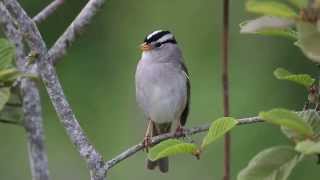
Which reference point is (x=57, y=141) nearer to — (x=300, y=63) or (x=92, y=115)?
(x=92, y=115)

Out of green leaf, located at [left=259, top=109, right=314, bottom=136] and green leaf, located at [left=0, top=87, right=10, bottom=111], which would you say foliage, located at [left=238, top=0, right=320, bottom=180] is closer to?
green leaf, located at [left=259, top=109, right=314, bottom=136]

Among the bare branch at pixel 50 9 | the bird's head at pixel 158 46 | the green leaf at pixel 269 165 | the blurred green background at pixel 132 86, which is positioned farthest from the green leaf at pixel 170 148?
the blurred green background at pixel 132 86

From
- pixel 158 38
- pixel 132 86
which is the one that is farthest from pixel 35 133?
pixel 132 86

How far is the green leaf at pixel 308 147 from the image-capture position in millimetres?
1269

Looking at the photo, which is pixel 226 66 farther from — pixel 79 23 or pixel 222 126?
pixel 79 23

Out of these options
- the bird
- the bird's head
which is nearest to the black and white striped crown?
the bird's head

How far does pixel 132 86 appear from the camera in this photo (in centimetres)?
720

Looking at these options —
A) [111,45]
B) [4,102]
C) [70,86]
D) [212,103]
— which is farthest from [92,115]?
[4,102]

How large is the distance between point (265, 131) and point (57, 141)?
187 centimetres

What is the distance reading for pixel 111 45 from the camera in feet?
26.3

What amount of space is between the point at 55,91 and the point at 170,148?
1.18ft

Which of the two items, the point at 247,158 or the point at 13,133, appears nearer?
the point at 247,158

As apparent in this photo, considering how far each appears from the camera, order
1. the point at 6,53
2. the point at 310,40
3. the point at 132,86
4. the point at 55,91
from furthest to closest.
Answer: the point at 132,86, the point at 55,91, the point at 6,53, the point at 310,40

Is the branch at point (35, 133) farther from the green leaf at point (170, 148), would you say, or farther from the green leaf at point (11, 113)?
the green leaf at point (170, 148)
